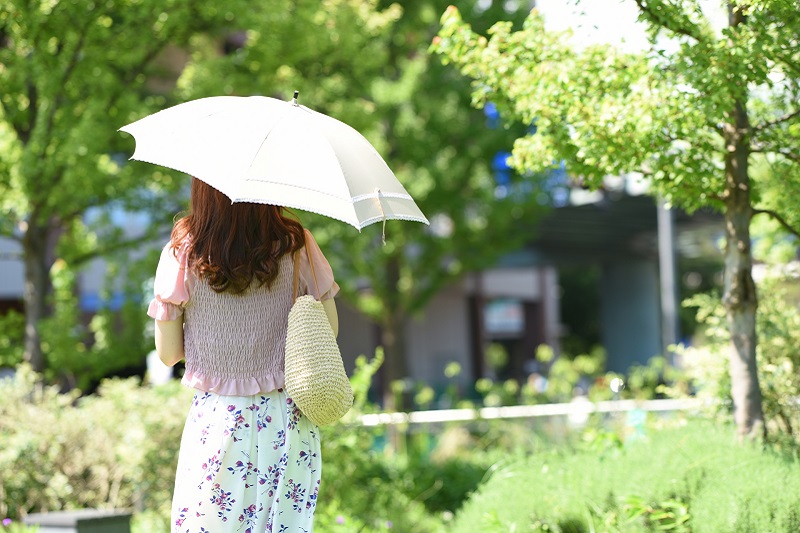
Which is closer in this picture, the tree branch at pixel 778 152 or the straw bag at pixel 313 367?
the straw bag at pixel 313 367

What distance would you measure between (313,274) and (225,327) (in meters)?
0.35

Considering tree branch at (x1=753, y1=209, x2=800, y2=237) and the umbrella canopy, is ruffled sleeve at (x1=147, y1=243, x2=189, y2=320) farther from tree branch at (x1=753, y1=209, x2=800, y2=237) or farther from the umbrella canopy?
tree branch at (x1=753, y1=209, x2=800, y2=237)

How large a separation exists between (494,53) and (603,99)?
66 cm

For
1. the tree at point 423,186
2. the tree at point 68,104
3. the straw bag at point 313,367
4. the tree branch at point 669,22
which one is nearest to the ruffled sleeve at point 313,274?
the straw bag at point 313,367

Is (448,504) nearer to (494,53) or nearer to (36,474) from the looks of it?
(36,474)

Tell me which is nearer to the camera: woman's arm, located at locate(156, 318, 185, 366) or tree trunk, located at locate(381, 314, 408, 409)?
woman's arm, located at locate(156, 318, 185, 366)

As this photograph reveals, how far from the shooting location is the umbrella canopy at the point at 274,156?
346 cm

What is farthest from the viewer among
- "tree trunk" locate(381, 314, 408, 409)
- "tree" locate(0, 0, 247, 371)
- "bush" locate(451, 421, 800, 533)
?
"tree trunk" locate(381, 314, 408, 409)

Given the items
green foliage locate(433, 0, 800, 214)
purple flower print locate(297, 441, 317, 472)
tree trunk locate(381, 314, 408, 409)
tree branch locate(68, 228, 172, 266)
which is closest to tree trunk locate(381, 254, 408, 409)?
tree trunk locate(381, 314, 408, 409)

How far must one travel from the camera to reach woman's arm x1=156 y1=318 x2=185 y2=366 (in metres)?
3.59

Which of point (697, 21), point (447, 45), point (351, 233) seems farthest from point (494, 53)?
point (351, 233)

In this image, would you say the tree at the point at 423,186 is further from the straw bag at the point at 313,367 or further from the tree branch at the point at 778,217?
the straw bag at the point at 313,367

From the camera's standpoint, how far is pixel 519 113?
5648 millimetres

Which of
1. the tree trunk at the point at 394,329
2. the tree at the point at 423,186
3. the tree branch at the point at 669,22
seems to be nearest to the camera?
the tree branch at the point at 669,22
